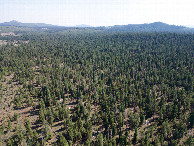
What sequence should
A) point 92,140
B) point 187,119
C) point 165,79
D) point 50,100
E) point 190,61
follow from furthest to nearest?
point 190,61 → point 165,79 → point 50,100 → point 187,119 → point 92,140

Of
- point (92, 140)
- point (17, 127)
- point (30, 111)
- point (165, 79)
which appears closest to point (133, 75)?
point (165, 79)

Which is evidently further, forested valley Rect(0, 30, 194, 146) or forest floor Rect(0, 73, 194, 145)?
forest floor Rect(0, 73, 194, 145)

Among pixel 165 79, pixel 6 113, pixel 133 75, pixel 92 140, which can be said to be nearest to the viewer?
pixel 92 140

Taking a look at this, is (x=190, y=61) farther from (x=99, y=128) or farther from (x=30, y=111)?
(x=30, y=111)

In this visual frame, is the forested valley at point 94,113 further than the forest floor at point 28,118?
No

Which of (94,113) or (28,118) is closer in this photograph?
(94,113)

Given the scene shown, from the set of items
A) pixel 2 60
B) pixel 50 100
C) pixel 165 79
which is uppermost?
pixel 2 60

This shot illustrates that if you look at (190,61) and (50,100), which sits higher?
(190,61)

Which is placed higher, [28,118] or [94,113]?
[94,113]

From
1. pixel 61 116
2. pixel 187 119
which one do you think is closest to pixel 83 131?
pixel 61 116

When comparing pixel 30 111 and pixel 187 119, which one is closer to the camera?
pixel 187 119
